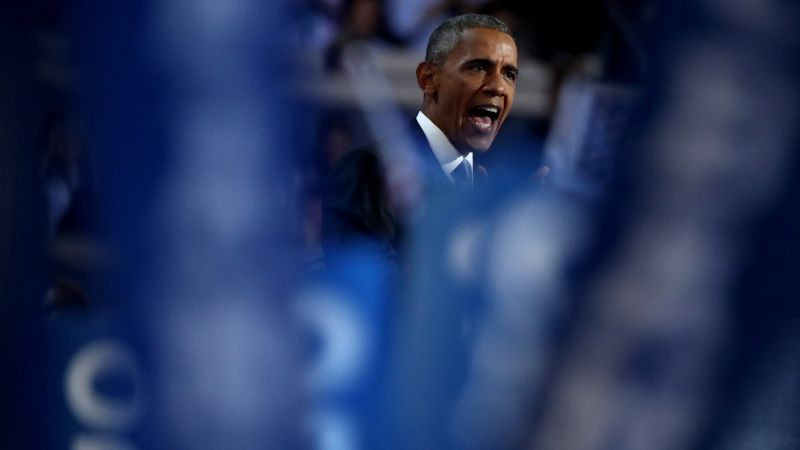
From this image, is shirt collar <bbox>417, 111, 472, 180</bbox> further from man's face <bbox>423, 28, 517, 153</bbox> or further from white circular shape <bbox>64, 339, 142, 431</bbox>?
white circular shape <bbox>64, 339, 142, 431</bbox>

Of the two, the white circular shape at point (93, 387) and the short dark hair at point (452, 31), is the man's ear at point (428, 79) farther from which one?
the white circular shape at point (93, 387)

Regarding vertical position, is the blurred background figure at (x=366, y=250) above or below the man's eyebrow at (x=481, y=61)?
below

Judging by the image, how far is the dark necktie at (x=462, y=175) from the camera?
5.57 ft

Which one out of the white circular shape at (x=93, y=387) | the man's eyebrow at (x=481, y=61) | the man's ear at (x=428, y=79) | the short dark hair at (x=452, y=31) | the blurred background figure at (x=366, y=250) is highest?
the short dark hair at (x=452, y=31)

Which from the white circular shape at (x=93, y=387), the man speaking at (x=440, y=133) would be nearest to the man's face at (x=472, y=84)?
the man speaking at (x=440, y=133)

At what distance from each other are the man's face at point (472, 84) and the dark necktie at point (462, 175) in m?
0.02

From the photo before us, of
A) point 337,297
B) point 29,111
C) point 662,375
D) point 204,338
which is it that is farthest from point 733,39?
point 29,111

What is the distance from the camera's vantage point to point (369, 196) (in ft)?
5.52

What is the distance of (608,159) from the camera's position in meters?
1.69

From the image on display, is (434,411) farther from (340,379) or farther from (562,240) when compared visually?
(562,240)

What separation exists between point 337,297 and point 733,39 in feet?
2.49

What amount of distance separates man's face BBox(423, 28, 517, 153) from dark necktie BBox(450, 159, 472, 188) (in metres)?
0.02

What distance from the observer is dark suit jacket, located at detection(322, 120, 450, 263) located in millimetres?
1670

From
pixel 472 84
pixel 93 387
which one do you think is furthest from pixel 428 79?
pixel 93 387
